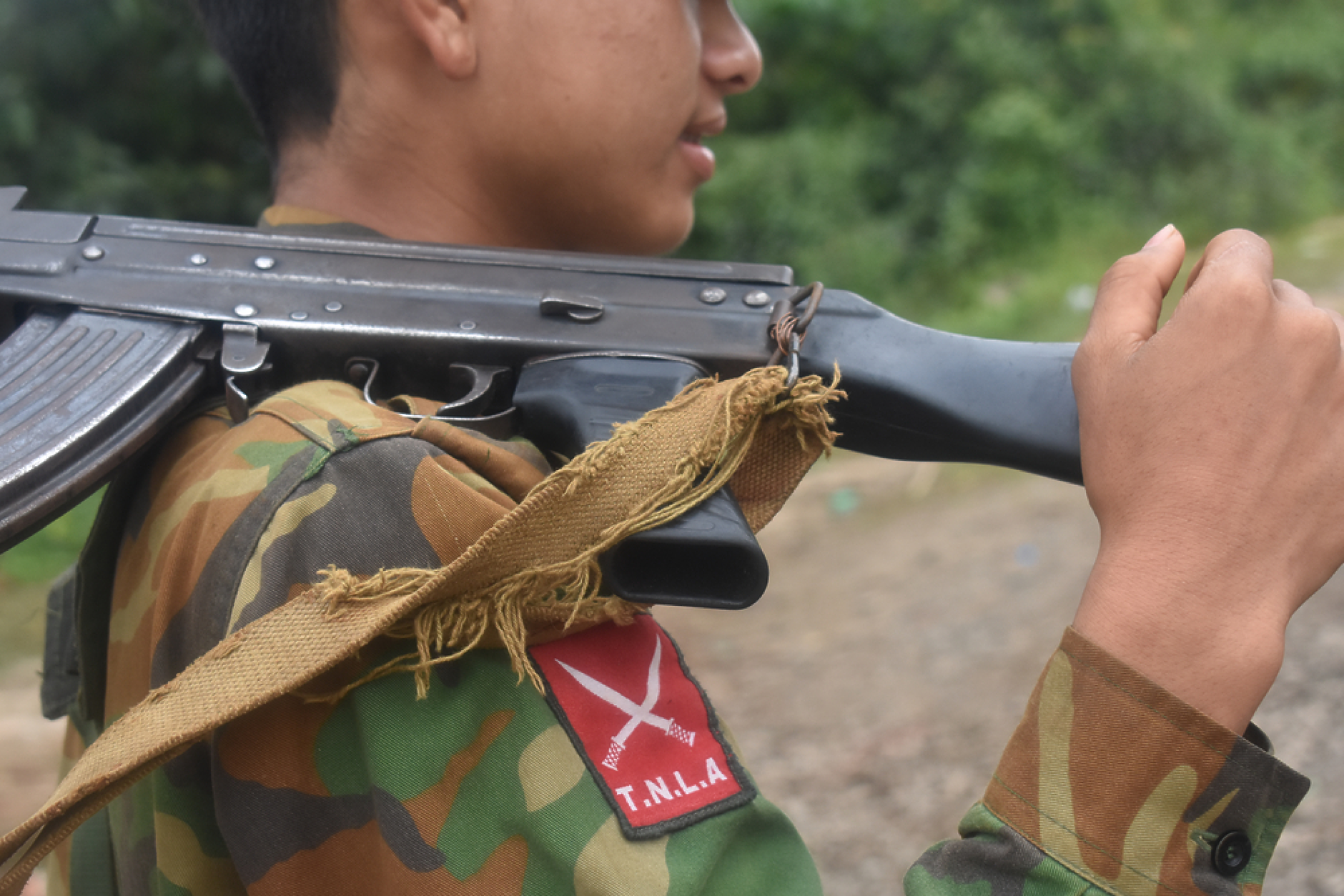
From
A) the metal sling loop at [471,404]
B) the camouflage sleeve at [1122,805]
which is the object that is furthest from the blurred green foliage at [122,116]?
the camouflage sleeve at [1122,805]

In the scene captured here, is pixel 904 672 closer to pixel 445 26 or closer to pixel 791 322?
pixel 791 322

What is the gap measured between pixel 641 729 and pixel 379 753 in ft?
0.56

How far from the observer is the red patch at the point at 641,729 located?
0.77 meters

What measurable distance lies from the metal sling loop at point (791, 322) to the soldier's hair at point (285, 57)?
505mm

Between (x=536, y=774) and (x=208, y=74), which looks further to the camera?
(x=208, y=74)

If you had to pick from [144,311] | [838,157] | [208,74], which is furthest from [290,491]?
[838,157]

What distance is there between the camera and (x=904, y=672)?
306 cm

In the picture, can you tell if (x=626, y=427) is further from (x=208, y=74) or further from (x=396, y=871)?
(x=208, y=74)

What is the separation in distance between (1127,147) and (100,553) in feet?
21.9

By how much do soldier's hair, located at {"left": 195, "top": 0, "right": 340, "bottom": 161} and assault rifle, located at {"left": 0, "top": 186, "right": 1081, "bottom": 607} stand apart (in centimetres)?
19

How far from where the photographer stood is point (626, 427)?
0.86m

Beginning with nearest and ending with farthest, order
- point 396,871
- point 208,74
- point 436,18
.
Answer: point 396,871 < point 436,18 < point 208,74

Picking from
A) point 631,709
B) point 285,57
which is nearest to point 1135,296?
point 631,709

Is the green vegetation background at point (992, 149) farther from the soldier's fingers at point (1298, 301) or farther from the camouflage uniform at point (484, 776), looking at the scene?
the soldier's fingers at point (1298, 301)
